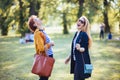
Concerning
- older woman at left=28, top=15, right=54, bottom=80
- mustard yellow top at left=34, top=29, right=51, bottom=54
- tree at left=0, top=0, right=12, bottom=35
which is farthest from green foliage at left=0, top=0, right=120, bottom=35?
mustard yellow top at left=34, top=29, right=51, bottom=54

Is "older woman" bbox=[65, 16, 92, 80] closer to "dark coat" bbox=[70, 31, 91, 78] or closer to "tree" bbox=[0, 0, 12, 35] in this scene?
"dark coat" bbox=[70, 31, 91, 78]

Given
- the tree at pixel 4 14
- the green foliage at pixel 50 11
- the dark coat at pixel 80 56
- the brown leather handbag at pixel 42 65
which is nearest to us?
the dark coat at pixel 80 56

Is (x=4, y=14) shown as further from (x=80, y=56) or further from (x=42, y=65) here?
(x=80, y=56)

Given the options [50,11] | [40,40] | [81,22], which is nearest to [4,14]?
[50,11]

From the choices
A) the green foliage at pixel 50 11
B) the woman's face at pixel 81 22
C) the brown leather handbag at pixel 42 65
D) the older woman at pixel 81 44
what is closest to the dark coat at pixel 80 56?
the older woman at pixel 81 44

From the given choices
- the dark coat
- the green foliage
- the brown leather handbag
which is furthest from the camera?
the green foliage

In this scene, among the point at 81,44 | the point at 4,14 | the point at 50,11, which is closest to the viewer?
the point at 81,44

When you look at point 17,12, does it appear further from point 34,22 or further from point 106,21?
point 34,22

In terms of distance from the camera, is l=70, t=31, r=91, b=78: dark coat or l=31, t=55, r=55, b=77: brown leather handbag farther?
l=31, t=55, r=55, b=77: brown leather handbag

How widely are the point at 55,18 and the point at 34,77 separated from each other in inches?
1515

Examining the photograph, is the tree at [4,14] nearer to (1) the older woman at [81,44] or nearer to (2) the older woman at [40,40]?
(2) the older woman at [40,40]

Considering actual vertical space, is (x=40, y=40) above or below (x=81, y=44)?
above

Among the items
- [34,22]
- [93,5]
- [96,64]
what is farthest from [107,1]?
[34,22]

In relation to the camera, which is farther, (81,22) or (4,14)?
(4,14)
